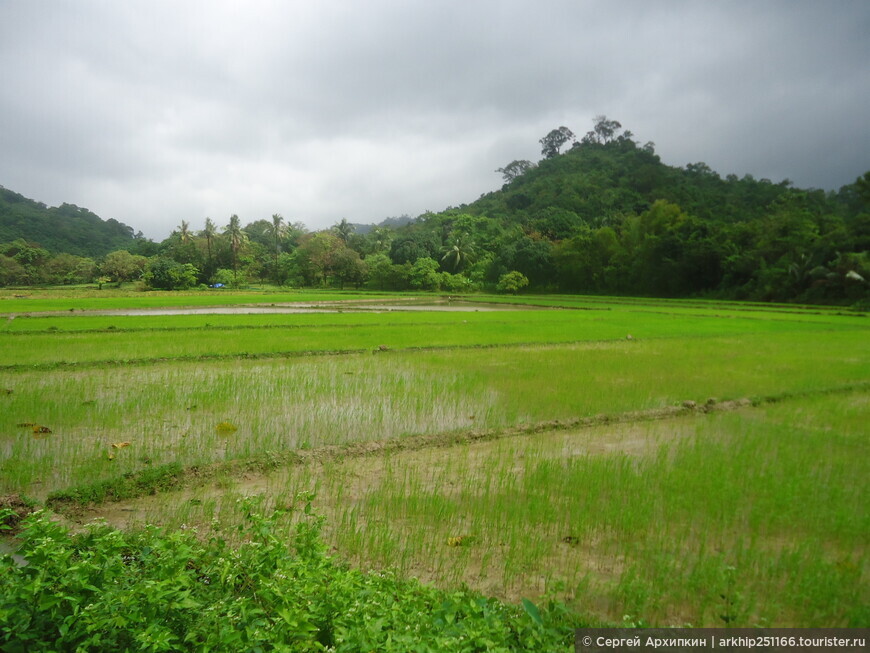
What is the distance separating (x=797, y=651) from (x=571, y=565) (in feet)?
3.55

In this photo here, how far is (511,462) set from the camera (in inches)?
190

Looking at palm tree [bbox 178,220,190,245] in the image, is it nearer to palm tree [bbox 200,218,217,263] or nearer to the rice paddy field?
palm tree [bbox 200,218,217,263]

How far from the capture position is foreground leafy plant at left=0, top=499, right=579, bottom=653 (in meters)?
1.95

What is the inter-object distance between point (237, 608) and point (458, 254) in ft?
165

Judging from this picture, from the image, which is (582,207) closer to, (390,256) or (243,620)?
(390,256)

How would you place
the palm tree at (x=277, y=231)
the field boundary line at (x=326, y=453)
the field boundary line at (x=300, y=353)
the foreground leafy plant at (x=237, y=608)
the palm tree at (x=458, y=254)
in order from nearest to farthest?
the foreground leafy plant at (x=237, y=608)
the field boundary line at (x=326, y=453)
the field boundary line at (x=300, y=353)
the palm tree at (x=458, y=254)
the palm tree at (x=277, y=231)

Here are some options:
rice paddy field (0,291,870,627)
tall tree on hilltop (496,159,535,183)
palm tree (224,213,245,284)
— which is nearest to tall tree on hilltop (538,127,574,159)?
tall tree on hilltop (496,159,535,183)

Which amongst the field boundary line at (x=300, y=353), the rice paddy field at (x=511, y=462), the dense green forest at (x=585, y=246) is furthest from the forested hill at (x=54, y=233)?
the rice paddy field at (x=511, y=462)

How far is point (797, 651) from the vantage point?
232 cm

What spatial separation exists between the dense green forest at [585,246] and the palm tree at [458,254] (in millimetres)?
144

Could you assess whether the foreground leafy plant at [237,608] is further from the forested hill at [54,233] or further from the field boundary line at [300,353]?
the forested hill at [54,233]

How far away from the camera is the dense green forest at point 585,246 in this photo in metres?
30.4

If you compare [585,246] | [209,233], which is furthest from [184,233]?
[585,246]

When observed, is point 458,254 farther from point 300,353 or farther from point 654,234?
point 300,353
